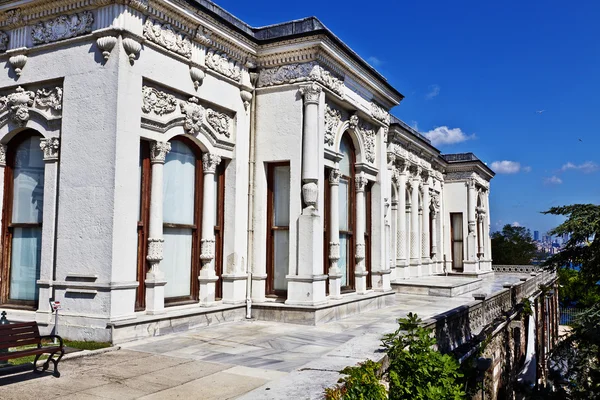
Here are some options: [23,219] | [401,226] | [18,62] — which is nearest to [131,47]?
[18,62]

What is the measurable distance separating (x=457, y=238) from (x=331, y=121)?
21322 mm

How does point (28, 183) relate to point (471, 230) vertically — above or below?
above

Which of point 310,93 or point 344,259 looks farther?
point 344,259

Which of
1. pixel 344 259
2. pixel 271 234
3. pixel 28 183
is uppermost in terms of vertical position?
pixel 28 183

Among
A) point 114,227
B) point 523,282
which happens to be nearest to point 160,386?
point 114,227

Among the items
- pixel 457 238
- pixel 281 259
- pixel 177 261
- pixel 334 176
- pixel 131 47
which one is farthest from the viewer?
pixel 457 238

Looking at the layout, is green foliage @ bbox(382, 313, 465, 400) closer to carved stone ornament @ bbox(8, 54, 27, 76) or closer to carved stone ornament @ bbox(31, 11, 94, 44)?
carved stone ornament @ bbox(31, 11, 94, 44)

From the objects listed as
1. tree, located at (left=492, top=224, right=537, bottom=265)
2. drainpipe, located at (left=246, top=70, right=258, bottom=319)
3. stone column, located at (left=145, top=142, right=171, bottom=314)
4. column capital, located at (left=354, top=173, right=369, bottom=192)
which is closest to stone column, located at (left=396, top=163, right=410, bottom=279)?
column capital, located at (left=354, top=173, right=369, bottom=192)

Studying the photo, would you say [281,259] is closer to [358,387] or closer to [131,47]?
[131,47]

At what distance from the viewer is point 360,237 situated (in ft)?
50.9

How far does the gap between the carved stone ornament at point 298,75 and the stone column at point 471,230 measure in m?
20.0

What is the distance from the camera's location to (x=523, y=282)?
19562 millimetres

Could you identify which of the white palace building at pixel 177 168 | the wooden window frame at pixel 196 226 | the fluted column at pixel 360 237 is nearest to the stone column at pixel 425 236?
the white palace building at pixel 177 168

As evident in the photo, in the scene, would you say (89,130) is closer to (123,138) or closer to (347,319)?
(123,138)
